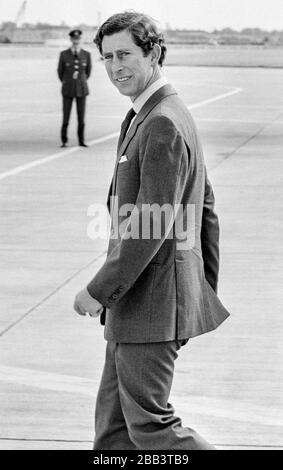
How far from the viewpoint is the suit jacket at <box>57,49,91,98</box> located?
20766 millimetres

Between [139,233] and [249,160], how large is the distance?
48.0 ft

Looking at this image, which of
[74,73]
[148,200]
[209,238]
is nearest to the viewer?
[148,200]

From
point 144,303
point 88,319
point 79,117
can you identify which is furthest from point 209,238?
point 79,117

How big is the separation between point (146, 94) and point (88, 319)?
13.2 ft

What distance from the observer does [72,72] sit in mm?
20719

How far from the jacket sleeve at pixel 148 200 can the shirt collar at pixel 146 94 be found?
189mm

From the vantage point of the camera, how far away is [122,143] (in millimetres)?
4184

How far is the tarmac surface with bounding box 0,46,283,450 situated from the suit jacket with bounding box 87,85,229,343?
148cm

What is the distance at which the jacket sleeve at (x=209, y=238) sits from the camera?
14.1 feet

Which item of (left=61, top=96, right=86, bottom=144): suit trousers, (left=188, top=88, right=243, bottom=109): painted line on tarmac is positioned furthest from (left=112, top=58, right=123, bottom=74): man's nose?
(left=188, top=88, right=243, bottom=109): painted line on tarmac

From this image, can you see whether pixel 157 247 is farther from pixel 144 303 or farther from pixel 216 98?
pixel 216 98

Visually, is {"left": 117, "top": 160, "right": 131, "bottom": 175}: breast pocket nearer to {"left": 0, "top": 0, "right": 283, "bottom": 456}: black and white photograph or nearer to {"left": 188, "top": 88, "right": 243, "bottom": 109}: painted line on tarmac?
{"left": 0, "top": 0, "right": 283, "bottom": 456}: black and white photograph

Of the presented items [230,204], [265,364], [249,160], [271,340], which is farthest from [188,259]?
[249,160]
